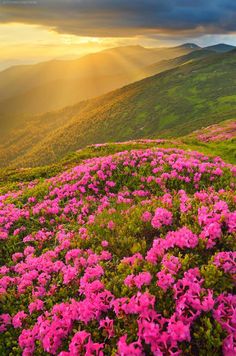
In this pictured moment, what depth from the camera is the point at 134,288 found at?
25.5ft

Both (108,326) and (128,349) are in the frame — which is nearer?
(128,349)

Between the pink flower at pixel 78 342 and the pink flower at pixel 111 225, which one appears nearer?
the pink flower at pixel 78 342

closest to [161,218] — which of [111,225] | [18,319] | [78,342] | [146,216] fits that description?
[146,216]

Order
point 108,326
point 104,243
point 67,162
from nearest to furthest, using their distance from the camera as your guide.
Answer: point 108,326, point 104,243, point 67,162

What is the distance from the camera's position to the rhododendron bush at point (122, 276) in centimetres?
659

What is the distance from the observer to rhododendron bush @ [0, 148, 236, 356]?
21.6 ft

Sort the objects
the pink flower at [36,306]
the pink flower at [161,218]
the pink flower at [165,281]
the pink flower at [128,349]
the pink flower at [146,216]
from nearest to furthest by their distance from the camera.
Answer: the pink flower at [128,349]
the pink flower at [165,281]
the pink flower at [36,306]
the pink flower at [161,218]
the pink flower at [146,216]

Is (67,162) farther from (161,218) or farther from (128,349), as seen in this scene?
(128,349)

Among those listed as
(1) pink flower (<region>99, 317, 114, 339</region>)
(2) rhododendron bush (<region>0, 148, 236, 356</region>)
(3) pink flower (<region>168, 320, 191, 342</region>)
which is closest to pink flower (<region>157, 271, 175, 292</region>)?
(2) rhododendron bush (<region>0, 148, 236, 356</region>)

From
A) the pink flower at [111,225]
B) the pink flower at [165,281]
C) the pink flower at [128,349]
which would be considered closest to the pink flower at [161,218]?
the pink flower at [111,225]

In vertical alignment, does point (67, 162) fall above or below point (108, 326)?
below

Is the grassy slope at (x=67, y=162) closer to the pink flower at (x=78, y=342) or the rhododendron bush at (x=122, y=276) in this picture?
the rhododendron bush at (x=122, y=276)

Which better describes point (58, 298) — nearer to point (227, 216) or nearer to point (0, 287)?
point (0, 287)

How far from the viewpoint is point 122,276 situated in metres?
8.34
